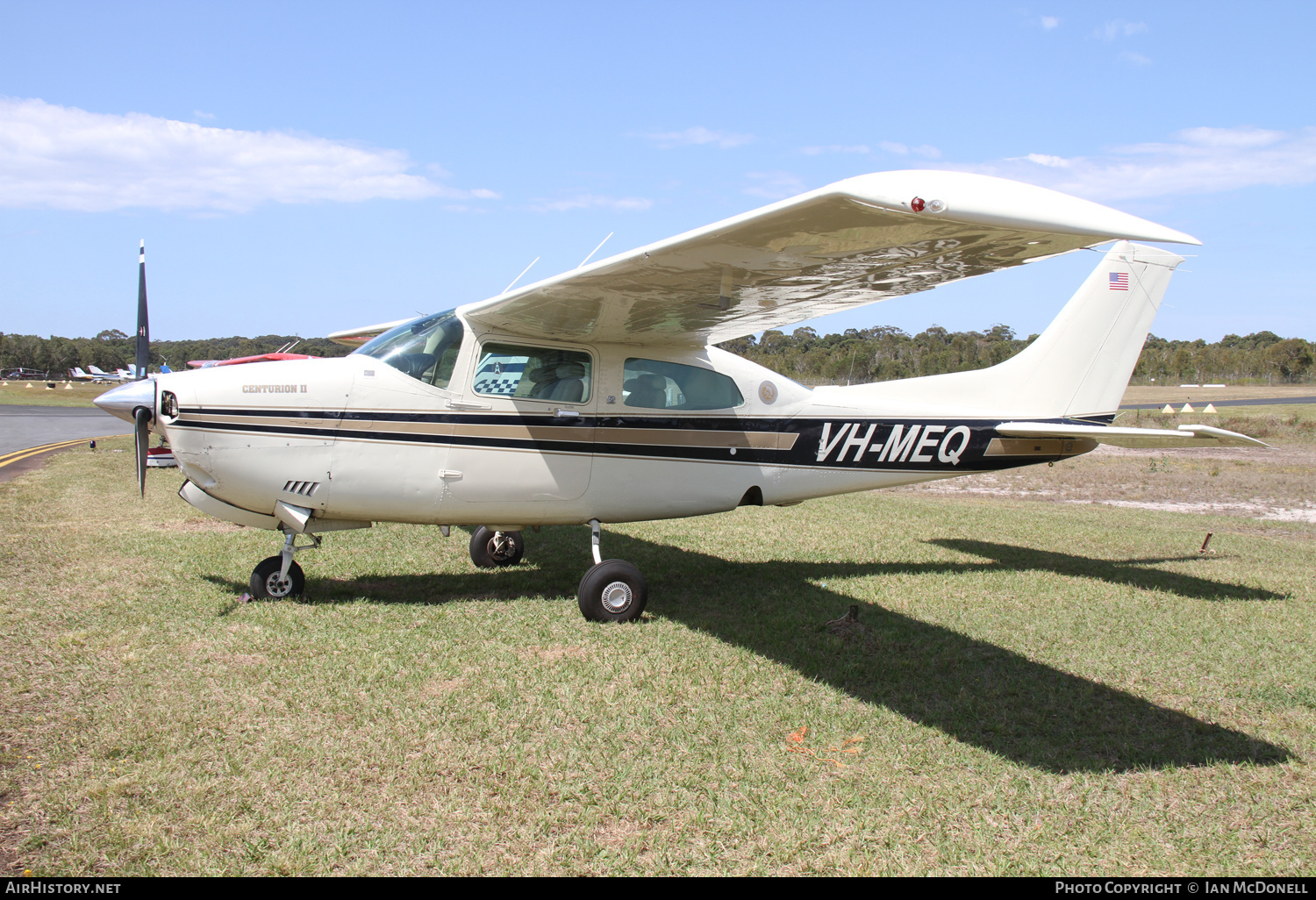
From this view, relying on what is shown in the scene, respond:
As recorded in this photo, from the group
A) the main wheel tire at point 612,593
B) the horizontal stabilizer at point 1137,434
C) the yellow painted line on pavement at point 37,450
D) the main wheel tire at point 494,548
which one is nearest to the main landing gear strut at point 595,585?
the main wheel tire at point 612,593

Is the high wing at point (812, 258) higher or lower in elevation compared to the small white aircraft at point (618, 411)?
higher

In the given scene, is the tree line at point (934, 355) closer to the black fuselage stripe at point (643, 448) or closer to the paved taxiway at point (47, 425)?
the paved taxiway at point (47, 425)

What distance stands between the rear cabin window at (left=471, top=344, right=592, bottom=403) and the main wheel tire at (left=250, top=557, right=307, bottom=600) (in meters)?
2.14

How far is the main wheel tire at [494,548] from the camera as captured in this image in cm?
817

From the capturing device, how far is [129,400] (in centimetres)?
570

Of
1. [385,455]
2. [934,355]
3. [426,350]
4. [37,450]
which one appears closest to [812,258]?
[426,350]

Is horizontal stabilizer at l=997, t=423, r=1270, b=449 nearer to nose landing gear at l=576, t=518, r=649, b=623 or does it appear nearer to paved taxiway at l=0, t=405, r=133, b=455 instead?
nose landing gear at l=576, t=518, r=649, b=623

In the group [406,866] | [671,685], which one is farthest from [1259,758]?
[406,866]

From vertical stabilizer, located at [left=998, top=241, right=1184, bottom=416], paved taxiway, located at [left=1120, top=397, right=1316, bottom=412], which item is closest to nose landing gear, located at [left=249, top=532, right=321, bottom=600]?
vertical stabilizer, located at [left=998, top=241, right=1184, bottom=416]

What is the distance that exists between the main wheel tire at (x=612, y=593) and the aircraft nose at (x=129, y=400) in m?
3.45

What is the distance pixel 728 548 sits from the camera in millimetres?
9484

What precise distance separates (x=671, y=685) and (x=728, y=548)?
4589mm

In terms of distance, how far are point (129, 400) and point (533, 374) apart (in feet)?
9.59

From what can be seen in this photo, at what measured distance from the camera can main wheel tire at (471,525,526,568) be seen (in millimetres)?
8172
